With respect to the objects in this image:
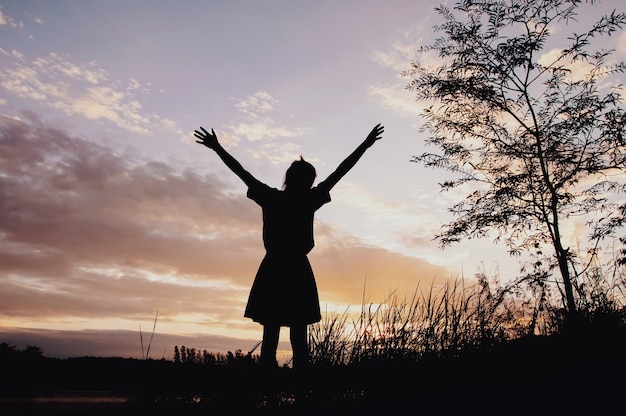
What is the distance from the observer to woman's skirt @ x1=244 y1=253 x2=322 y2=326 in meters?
4.19

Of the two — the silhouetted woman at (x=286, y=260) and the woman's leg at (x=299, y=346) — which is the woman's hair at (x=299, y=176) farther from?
the woman's leg at (x=299, y=346)

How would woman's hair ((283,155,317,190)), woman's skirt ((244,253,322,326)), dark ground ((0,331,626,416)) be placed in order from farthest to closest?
woman's hair ((283,155,317,190)) → woman's skirt ((244,253,322,326)) → dark ground ((0,331,626,416))

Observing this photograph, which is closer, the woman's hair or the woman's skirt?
the woman's skirt

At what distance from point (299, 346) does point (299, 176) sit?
1582 mm

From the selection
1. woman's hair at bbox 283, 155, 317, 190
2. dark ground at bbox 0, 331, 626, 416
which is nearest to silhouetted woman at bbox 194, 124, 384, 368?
woman's hair at bbox 283, 155, 317, 190

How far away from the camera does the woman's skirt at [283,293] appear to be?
4.19 metres

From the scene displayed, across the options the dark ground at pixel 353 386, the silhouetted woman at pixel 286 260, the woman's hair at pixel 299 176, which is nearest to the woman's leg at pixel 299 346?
the silhouetted woman at pixel 286 260

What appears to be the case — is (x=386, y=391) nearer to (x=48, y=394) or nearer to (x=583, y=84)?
(x=48, y=394)

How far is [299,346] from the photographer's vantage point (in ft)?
14.0

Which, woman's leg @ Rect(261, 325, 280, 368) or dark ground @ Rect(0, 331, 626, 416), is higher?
woman's leg @ Rect(261, 325, 280, 368)

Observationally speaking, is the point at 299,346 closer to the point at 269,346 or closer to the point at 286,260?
the point at 269,346

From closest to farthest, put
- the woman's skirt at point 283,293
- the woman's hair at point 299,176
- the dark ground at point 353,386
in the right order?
the dark ground at point 353,386 → the woman's skirt at point 283,293 → the woman's hair at point 299,176

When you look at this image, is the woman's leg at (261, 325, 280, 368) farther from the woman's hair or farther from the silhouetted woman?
the woman's hair

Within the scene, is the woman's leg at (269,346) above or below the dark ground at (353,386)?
above
